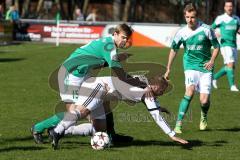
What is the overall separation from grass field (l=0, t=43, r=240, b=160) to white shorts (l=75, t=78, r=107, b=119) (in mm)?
593

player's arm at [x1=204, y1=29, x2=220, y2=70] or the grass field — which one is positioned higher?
player's arm at [x1=204, y1=29, x2=220, y2=70]

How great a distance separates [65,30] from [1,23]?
132 inches

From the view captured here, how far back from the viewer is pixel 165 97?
15.0m

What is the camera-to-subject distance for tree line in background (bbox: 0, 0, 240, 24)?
46719mm

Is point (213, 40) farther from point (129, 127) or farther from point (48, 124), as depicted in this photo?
point (48, 124)

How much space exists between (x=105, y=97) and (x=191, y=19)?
2120 mm

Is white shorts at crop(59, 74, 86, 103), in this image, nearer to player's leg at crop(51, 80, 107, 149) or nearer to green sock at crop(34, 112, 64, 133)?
player's leg at crop(51, 80, 107, 149)

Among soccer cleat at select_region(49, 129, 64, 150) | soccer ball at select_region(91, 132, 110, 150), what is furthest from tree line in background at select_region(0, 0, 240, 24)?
soccer cleat at select_region(49, 129, 64, 150)

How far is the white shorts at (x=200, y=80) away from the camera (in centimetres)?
1052

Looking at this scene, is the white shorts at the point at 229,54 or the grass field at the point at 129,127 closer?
the grass field at the point at 129,127

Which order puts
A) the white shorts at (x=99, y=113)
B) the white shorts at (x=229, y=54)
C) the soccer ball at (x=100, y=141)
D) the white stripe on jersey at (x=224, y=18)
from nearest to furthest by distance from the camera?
the soccer ball at (x=100, y=141)
the white shorts at (x=99, y=113)
the white stripe on jersey at (x=224, y=18)
the white shorts at (x=229, y=54)

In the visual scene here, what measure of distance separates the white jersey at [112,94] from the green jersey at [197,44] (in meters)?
1.90

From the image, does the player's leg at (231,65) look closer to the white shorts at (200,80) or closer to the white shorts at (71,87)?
the white shorts at (200,80)

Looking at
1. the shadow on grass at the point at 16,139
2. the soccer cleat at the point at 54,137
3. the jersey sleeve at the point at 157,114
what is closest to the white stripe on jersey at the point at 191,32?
the jersey sleeve at the point at 157,114
